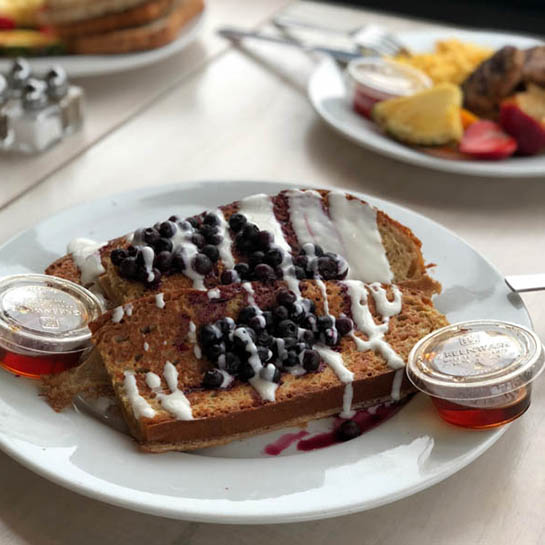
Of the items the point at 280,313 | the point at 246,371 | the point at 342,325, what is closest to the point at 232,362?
the point at 246,371

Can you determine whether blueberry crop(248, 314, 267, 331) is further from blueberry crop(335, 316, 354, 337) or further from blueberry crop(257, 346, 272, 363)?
blueberry crop(335, 316, 354, 337)

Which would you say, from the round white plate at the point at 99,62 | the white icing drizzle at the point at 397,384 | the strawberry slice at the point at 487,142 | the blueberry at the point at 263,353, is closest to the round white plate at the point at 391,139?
the strawberry slice at the point at 487,142

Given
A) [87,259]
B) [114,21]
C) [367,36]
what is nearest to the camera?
[87,259]

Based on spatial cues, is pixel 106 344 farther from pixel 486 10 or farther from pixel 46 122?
pixel 486 10

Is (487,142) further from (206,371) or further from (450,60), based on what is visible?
(206,371)

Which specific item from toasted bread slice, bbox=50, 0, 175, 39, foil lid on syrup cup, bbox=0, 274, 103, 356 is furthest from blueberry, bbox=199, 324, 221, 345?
toasted bread slice, bbox=50, 0, 175, 39

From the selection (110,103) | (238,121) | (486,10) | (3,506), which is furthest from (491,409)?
(486,10)

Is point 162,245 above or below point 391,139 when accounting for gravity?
above
